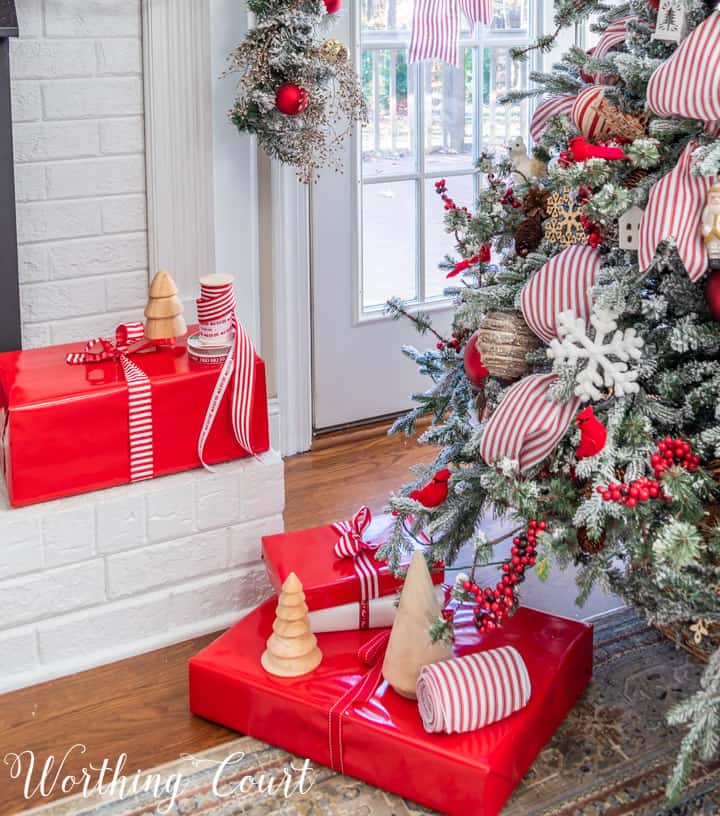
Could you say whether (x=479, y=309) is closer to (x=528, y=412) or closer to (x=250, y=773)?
(x=528, y=412)

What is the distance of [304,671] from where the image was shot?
6.29ft

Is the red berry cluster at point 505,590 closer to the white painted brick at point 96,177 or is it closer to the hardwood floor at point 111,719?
the hardwood floor at point 111,719

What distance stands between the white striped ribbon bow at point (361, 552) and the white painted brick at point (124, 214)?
3.00 feet

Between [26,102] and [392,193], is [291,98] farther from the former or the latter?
[392,193]

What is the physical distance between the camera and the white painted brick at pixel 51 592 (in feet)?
6.78

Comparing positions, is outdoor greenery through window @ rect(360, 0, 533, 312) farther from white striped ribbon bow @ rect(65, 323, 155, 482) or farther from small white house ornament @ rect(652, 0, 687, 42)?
small white house ornament @ rect(652, 0, 687, 42)

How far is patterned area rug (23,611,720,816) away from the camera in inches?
69.6

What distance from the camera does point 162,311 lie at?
2246mm

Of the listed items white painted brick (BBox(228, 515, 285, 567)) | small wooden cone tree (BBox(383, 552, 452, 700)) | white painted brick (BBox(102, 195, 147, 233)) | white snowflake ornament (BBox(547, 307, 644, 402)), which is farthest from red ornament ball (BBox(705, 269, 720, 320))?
white painted brick (BBox(102, 195, 147, 233))

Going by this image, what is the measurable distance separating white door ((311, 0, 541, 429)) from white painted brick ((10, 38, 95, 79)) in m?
0.73

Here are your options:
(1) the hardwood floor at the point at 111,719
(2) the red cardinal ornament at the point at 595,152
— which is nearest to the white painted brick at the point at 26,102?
(1) the hardwood floor at the point at 111,719

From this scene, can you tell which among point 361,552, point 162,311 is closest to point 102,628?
point 361,552

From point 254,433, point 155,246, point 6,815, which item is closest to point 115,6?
point 155,246

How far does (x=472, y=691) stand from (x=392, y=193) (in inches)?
70.6
